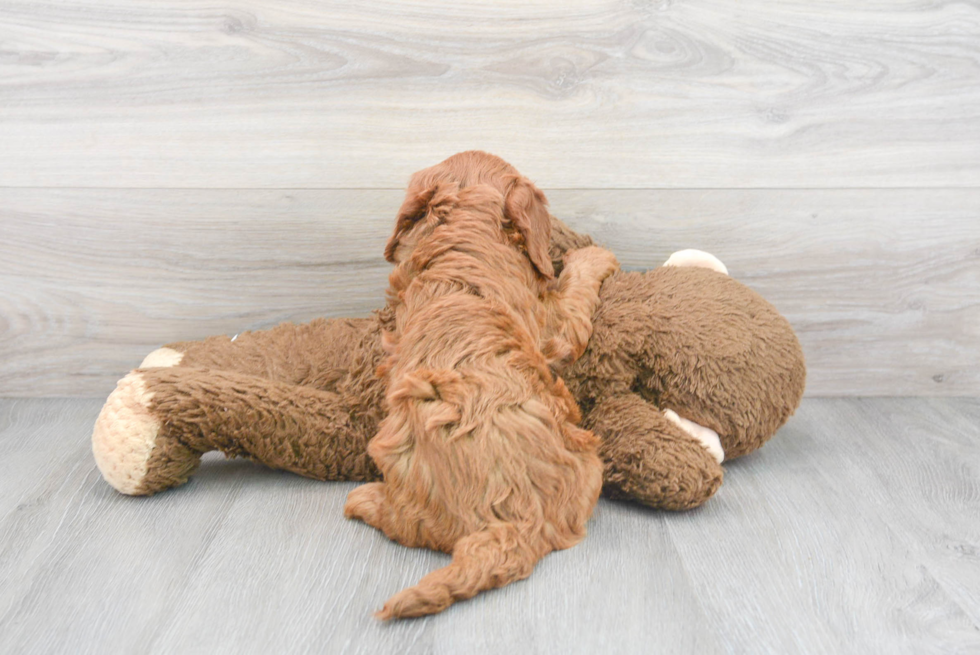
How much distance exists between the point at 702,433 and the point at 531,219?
44 cm

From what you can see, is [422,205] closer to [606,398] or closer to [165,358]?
[606,398]

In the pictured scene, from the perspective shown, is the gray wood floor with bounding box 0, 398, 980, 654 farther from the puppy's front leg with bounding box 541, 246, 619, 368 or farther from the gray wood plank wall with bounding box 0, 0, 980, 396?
the gray wood plank wall with bounding box 0, 0, 980, 396

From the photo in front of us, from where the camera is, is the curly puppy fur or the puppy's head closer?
the curly puppy fur

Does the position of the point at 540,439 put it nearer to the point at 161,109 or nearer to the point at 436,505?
the point at 436,505

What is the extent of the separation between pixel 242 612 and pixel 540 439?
0.42 meters

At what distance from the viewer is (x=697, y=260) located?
4.48 ft

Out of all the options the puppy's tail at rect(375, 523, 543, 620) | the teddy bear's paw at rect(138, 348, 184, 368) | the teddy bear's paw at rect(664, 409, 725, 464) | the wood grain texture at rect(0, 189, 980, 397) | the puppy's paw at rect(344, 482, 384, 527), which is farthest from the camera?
the wood grain texture at rect(0, 189, 980, 397)

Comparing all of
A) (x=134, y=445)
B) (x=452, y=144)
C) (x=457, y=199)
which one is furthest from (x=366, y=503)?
(x=452, y=144)

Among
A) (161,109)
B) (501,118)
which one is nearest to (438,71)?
(501,118)

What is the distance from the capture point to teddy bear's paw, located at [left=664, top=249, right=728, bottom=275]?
4.47 ft

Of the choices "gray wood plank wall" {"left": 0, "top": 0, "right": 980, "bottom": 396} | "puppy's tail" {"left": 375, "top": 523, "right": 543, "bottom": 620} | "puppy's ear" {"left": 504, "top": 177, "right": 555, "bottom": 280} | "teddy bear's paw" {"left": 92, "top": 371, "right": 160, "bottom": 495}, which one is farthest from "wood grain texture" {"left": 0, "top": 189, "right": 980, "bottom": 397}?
"puppy's tail" {"left": 375, "top": 523, "right": 543, "bottom": 620}

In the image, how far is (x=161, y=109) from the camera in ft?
4.63

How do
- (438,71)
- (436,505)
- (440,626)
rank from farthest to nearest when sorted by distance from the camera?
(438,71)
(436,505)
(440,626)

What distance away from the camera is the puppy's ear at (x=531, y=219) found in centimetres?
109
